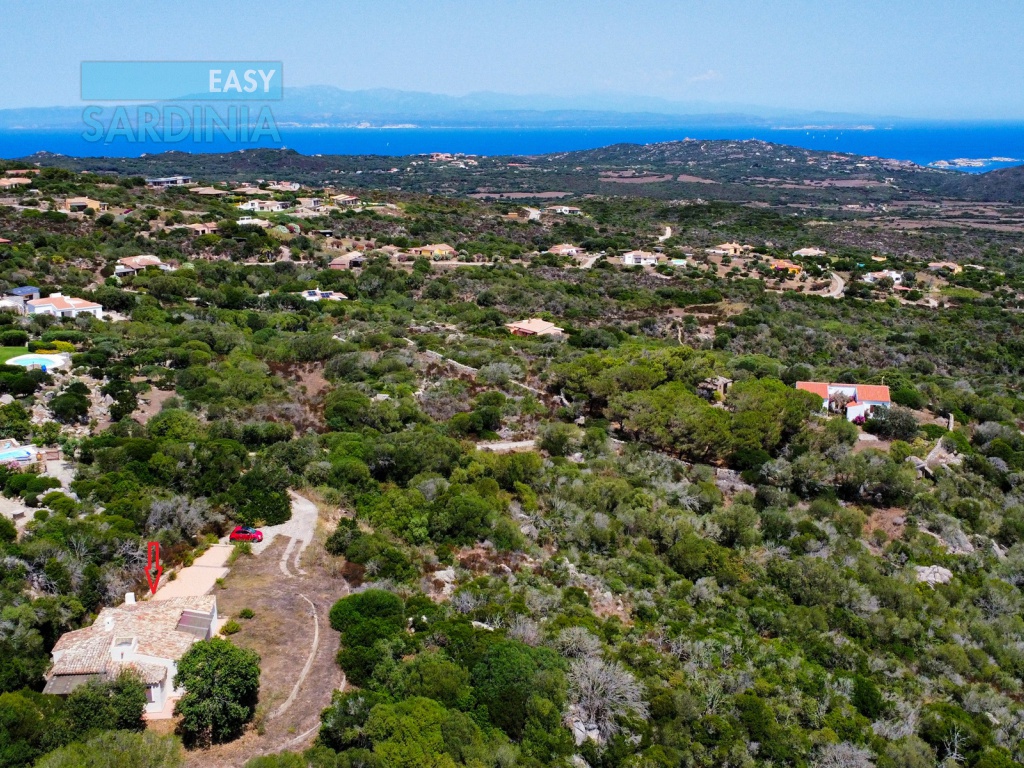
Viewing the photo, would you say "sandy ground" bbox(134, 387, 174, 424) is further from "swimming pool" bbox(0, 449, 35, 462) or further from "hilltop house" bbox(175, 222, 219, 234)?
"hilltop house" bbox(175, 222, 219, 234)

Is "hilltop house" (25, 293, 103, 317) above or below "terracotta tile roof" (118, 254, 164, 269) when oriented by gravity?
below

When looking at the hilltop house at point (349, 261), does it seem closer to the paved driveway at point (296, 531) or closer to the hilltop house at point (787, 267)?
the paved driveway at point (296, 531)

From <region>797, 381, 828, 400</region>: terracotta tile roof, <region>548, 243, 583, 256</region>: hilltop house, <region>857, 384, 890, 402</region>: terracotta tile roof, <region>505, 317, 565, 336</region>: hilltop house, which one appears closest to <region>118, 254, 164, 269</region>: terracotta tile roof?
<region>505, 317, 565, 336</region>: hilltop house

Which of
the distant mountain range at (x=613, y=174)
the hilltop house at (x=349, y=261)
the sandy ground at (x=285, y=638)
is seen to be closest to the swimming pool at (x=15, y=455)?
the sandy ground at (x=285, y=638)

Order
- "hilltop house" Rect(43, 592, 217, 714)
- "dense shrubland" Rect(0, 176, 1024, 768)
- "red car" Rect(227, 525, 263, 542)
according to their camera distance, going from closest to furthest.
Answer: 1. "hilltop house" Rect(43, 592, 217, 714)
2. "dense shrubland" Rect(0, 176, 1024, 768)
3. "red car" Rect(227, 525, 263, 542)

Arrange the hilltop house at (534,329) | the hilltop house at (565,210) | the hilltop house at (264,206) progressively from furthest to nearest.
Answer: the hilltop house at (565,210)
the hilltop house at (264,206)
the hilltop house at (534,329)

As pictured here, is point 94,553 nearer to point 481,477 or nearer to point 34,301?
point 481,477

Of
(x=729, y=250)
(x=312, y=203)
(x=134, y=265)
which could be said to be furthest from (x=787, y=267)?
(x=134, y=265)

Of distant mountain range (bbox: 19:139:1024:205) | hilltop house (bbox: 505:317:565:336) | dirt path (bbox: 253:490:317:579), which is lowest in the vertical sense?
dirt path (bbox: 253:490:317:579)

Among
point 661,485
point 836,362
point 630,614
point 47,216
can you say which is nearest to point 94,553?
point 630,614
